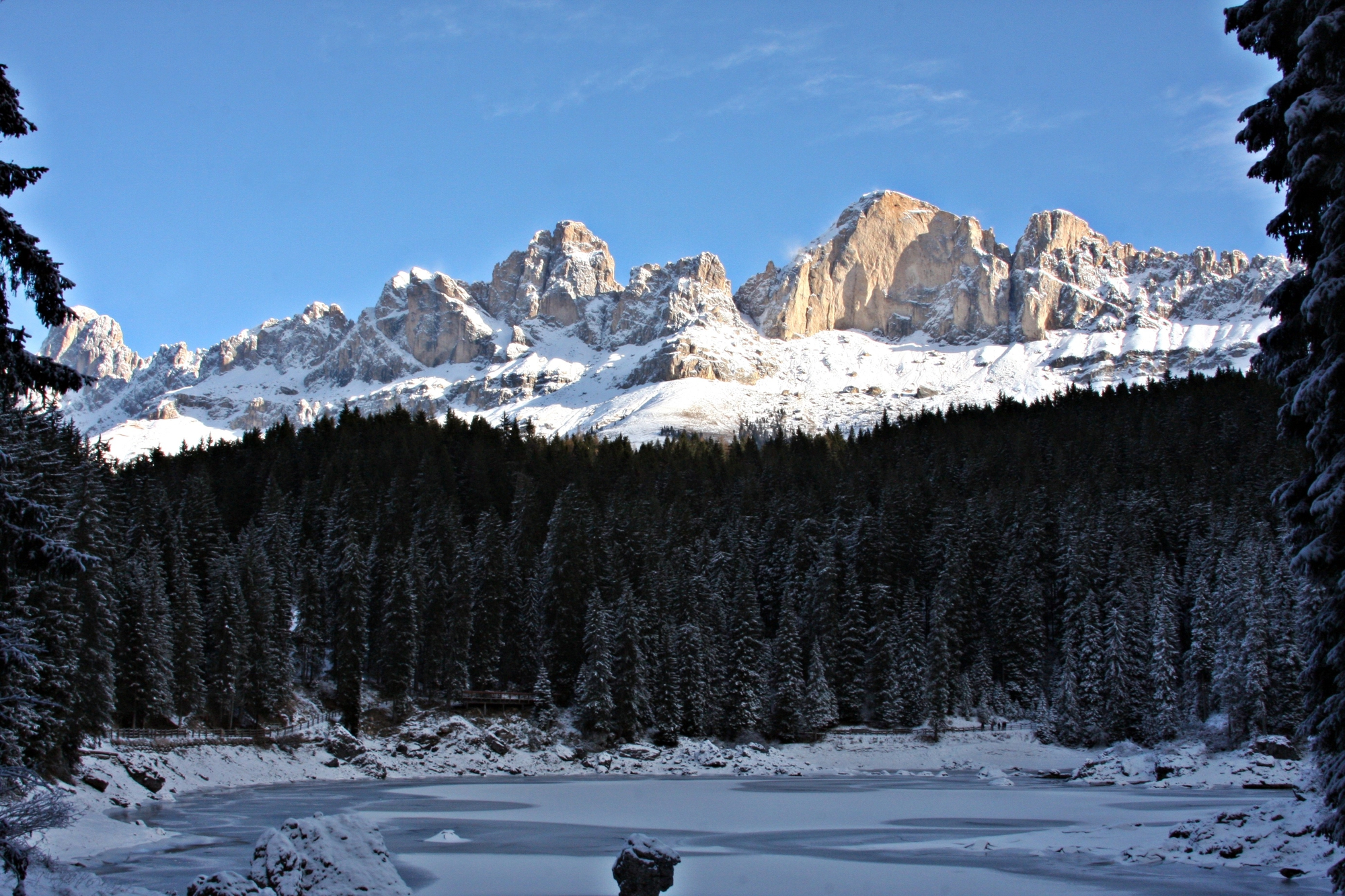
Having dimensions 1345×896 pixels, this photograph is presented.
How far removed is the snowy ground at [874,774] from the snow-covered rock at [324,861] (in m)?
9.79

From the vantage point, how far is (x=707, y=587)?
8344cm

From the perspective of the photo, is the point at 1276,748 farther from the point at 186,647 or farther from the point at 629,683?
the point at 186,647

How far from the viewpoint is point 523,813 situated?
128 feet

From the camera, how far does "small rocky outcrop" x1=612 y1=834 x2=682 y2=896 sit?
19.0m

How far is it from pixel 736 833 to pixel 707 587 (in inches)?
1994

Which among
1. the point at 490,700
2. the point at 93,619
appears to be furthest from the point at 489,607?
the point at 93,619

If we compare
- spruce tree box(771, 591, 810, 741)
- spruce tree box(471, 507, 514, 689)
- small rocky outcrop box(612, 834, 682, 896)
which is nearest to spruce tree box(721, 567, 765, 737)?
spruce tree box(771, 591, 810, 741)

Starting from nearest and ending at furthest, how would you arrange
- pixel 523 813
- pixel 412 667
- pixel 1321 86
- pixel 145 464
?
pixel 1321 86 < pixel 523 813 < pixel 412 667 < pixel 145 464

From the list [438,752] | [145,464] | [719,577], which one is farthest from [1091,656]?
[145,464]

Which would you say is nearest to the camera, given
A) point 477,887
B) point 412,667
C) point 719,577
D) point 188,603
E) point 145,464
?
point 477,887

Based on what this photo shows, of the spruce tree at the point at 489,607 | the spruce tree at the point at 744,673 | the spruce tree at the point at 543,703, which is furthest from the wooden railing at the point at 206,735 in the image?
the spruce tree at the point at 744,673

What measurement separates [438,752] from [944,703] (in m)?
35.6

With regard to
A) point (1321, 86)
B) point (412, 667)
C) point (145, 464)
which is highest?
point (145, 464)

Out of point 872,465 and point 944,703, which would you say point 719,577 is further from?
point 872,465
